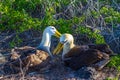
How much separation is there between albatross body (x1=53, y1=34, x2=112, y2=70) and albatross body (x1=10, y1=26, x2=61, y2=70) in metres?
0.25

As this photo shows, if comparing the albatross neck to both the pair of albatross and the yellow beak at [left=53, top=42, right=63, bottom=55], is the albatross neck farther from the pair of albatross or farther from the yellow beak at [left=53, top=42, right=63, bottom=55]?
the yellow beak at [left=53, top=42, right=63, bottom=55]

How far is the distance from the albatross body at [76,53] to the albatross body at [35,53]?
25 cm

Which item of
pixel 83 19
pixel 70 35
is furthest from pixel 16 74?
pixel 83 19

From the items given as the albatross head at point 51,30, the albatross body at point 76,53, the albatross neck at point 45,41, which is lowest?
the albatross body at point 76,53

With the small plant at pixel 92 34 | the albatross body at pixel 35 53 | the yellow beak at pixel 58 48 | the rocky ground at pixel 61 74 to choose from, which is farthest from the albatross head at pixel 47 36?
the small plant at pixel 92 34

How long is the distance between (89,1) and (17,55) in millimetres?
2188

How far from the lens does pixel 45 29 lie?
32.8 ft

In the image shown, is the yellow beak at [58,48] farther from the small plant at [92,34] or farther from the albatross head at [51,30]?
the small plant at [92,34]

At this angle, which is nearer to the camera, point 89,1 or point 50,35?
point 50,35

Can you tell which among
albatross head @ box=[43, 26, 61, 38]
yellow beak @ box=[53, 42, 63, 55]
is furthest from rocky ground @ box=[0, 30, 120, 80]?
albatross head @ box=[43, 26, 61, 38]

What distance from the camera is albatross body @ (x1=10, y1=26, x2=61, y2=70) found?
9.10 m

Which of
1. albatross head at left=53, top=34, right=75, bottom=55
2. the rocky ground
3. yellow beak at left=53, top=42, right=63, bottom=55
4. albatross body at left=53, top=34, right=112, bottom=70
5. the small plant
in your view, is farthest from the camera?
the small plant

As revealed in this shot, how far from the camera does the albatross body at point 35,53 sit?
9.10 m

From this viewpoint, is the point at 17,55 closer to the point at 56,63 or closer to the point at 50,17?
the point at 56,63
